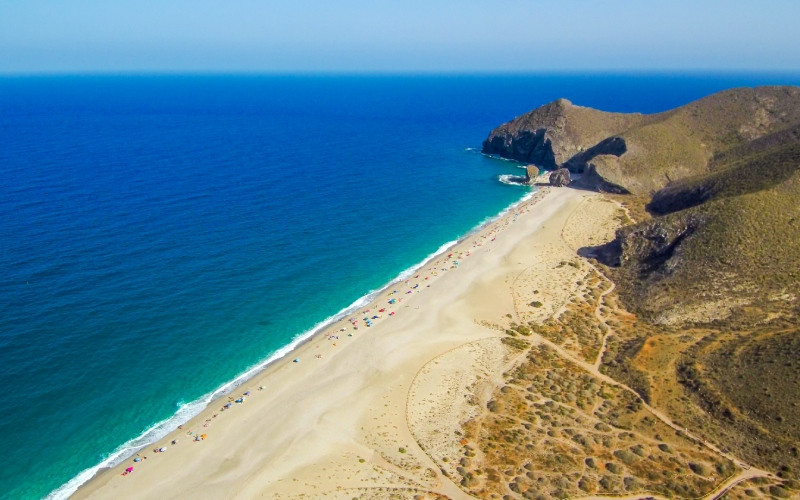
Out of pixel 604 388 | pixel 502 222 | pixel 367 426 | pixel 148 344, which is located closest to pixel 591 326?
pixel 604 388

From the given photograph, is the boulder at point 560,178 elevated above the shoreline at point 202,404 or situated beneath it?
elevated above

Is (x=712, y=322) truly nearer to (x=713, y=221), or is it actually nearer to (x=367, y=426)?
(x=713, y=221)

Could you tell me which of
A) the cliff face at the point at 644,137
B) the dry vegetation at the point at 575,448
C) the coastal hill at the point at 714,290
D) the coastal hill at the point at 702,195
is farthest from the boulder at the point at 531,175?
the dry vegetation at the point at 575,448

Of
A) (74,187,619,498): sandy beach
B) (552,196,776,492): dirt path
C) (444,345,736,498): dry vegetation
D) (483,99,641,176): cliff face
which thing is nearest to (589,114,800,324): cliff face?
(552,196,776,492): dirt path

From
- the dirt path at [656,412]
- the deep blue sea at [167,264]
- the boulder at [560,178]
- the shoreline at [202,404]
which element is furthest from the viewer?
the boulder at [560,178]

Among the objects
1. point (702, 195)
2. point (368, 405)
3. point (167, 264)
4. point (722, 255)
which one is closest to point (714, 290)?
point (722, 255)

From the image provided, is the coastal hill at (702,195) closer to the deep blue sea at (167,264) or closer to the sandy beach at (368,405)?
the sandy beach at (368,405)

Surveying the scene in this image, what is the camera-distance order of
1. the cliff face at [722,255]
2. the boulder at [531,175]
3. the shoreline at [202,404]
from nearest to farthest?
the shoreline at [202,404] < the cliff face at [722,255] < the boulder at [531,175]

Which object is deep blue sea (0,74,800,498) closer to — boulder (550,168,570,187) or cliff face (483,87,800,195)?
boulder (550,168,570,187)
